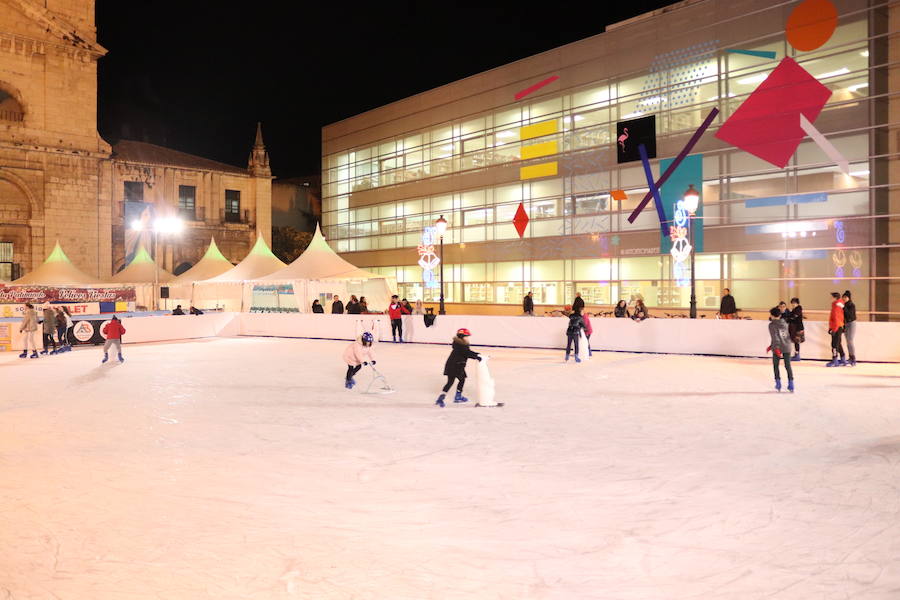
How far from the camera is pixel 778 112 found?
26.3 meters

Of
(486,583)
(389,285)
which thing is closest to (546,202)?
(389,285)

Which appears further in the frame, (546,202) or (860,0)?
(546,202)

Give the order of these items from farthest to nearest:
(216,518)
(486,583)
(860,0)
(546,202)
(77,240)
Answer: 1. (77,240)
2. (546,202)
3. (860,0)
4. (216,518)
5. (486,583)

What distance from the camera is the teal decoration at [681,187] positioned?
93.4 ft

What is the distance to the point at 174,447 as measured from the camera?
25.2ft

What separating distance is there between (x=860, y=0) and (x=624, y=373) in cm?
1963

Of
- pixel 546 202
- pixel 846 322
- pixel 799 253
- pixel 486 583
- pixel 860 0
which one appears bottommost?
pixel 486 583

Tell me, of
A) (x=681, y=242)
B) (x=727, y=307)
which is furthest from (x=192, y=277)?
(x=727, y=307)

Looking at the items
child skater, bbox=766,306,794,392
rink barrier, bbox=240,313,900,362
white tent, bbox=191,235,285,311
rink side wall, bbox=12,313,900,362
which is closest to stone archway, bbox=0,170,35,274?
white tent, bbox=191,235,285,311

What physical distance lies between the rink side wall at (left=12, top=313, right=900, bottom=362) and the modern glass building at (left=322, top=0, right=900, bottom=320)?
8063mm

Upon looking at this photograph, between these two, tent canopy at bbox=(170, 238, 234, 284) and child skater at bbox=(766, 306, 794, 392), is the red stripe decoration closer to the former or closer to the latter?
tent canopy at bbox=(170, 238, 234, 284)

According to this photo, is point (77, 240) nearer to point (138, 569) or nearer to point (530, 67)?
point (530, 67)

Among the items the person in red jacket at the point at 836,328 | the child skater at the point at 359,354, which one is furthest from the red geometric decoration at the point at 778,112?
the child skater at the point at 359,354

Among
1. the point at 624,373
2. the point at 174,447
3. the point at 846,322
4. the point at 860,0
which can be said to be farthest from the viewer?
the point at 860,0
